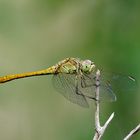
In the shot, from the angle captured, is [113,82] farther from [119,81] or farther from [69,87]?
[69,87]

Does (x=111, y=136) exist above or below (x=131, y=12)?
below

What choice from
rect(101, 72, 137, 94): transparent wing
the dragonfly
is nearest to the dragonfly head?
the dragonfly

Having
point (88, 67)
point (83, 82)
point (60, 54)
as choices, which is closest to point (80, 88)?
point (83, 82)

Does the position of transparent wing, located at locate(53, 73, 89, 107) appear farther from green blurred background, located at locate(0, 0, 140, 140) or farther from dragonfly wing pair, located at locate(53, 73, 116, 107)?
green blurred background, located at locate(0, 0, 140, 140)

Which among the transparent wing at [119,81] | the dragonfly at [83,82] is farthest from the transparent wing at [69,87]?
the transparent wing at [119,81]

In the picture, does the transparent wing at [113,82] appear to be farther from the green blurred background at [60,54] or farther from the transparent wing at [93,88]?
the green blurred background at [60,54]

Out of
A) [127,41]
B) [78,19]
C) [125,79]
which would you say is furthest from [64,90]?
[78,19]

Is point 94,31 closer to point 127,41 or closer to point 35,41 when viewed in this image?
point 127,41
